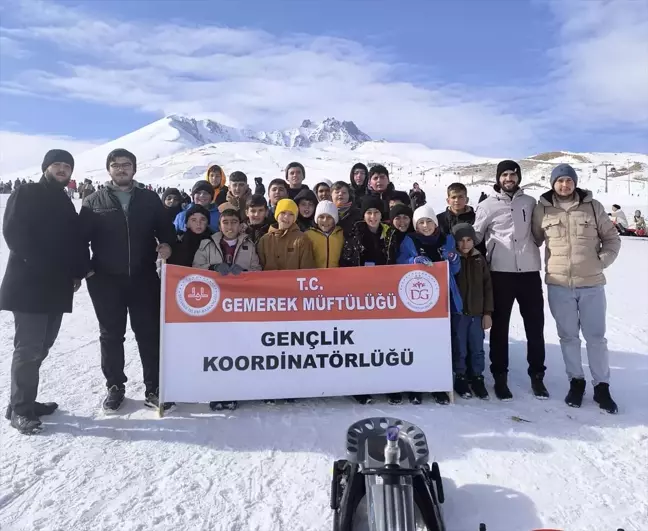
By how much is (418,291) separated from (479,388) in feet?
3.58

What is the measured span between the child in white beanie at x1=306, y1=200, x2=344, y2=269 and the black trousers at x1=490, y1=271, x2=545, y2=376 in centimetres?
152

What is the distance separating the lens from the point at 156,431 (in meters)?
3.72

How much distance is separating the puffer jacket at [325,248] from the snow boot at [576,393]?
2382 mm

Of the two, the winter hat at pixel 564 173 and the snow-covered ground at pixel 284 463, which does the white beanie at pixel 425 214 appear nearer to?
the winter hat at pixel 564 173

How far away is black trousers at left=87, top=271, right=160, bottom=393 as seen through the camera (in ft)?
13.1

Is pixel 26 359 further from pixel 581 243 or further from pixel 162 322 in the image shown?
pixel 581 243

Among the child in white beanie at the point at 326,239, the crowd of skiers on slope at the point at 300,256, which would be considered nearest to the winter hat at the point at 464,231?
the crowd of skiers on slope at the point at 300,256

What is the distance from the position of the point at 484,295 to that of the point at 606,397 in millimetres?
1323

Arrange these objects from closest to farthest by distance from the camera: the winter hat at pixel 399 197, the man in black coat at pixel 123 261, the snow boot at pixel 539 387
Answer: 1. the man in black coat at pixel 123 261
2. the snow boot at pixel 539 387
3. the winter hat at pixel 399 197

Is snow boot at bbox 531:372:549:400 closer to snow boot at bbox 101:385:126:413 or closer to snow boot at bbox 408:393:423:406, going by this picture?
snow boot at bbox 408:393:423:406

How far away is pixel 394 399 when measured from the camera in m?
4.23

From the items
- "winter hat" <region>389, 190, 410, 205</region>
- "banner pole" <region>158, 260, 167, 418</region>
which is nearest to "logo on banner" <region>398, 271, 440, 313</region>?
"winter hat" <region>389, 190, 410, 205</region>

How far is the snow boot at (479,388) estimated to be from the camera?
14.1ft

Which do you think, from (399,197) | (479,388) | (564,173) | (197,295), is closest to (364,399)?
(479,388)
